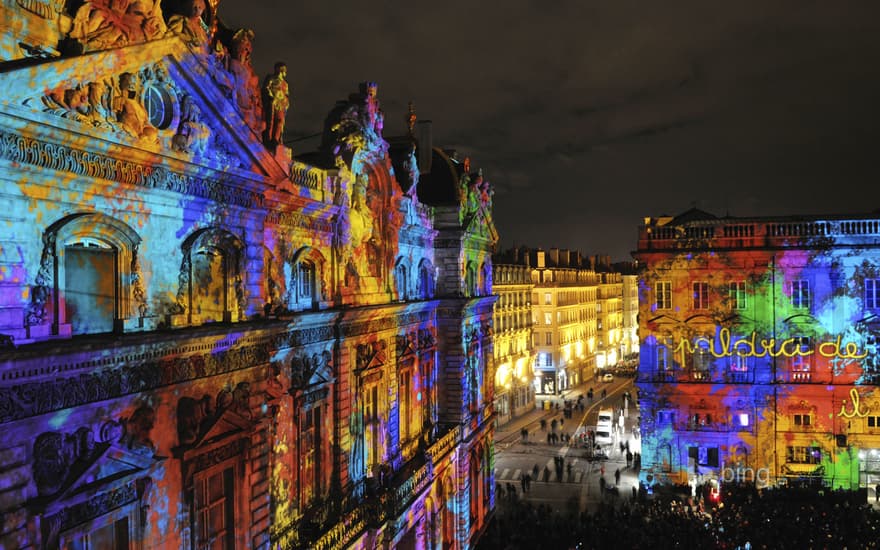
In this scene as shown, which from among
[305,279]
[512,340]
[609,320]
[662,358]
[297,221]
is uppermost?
[297,221]

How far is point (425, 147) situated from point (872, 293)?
91.9ft

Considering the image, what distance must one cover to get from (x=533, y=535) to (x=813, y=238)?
25.0 m

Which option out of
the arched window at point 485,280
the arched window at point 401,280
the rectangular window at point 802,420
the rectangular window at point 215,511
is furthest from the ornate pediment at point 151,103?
the rectangular window at point 802,420

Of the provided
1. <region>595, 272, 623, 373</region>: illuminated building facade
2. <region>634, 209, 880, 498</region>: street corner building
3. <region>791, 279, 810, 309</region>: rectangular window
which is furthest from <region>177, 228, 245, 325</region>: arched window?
<region>595, 272, 623, 373</region>: illuminated building facade

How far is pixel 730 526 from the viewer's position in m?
32.4

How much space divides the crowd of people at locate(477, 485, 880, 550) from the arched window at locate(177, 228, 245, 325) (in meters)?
20.4

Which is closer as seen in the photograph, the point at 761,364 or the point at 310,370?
the point at 310,370

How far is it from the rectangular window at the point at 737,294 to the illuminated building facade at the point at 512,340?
28.8m

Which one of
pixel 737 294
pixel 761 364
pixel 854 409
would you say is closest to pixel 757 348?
pixel 761 364

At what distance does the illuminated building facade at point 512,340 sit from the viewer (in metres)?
Answer: 72.7

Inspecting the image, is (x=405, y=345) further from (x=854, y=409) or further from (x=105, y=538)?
(x=854, y=409)

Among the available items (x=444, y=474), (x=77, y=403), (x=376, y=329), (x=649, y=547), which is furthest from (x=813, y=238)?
(x=77, y=403)

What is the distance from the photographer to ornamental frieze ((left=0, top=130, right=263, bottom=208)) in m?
11.6

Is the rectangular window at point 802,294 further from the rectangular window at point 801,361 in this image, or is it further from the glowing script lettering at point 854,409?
the glowing script lettering at point 854,409
